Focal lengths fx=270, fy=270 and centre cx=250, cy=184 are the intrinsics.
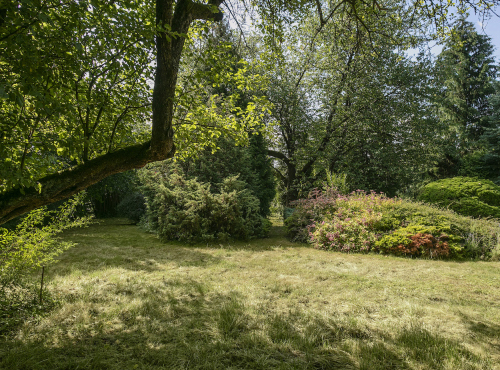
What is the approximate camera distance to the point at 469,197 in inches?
401

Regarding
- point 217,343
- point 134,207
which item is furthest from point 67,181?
point 134,207

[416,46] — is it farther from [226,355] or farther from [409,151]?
[409,151]

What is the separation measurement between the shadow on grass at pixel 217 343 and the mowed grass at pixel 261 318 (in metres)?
0.01

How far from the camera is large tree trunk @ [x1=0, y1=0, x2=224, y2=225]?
2381 mm

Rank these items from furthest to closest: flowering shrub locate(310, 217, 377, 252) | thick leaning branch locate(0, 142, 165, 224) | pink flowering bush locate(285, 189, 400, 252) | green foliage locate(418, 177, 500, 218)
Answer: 1. green foliage locate(418, 177, 500, 218)
2. pink flowering bush locate(285, 189, 400, 252)
3. flowering shrub locate(310, 217, 377, 252)
4. thick leaning branch locate(0, 142, 165, 224)

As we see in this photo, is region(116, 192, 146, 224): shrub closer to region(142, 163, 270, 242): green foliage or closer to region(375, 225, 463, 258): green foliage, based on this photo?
region(142, 163, 270, 242): green foliage

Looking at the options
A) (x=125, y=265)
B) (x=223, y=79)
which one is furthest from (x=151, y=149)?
(x=125, y=265)

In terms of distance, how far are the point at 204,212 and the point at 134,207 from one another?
18.9ft

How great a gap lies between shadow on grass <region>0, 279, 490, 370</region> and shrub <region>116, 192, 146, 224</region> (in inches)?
368

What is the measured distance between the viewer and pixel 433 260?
602cm

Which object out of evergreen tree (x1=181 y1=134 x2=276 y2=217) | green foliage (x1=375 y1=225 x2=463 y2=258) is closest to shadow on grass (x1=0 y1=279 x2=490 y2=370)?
green foliage (x1=375 y1=225 x2=463 y2=258)

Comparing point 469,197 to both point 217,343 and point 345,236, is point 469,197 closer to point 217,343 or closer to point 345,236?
point 345,236

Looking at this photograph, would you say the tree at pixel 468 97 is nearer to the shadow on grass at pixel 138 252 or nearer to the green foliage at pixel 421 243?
the green foliage at pixel 421 243

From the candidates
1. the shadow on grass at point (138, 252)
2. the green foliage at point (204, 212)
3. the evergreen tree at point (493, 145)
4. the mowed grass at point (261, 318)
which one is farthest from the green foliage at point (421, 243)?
the evergreen tree at point (493, 145)
